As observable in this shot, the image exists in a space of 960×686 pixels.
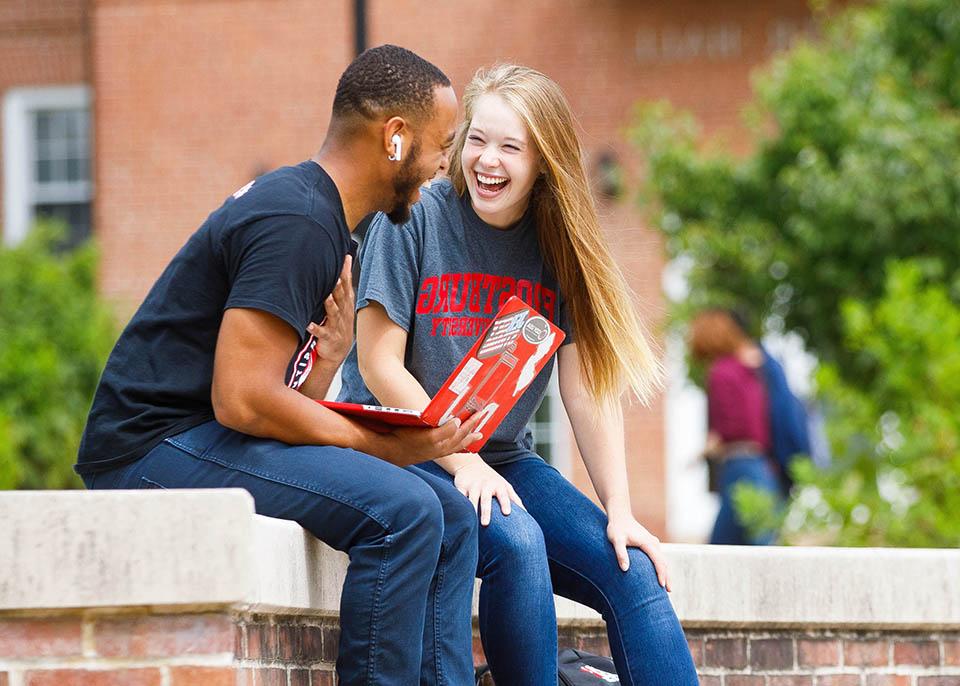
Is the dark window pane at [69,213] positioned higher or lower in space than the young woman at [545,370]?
higher

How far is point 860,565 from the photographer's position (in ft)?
15.3

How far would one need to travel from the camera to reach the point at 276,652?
3525mm

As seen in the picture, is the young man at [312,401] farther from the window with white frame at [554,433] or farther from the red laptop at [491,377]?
the window with white frame at [554,433]

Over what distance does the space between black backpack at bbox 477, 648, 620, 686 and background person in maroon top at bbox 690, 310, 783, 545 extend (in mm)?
4138

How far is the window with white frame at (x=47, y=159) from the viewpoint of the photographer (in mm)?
15781

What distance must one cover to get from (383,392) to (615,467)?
65 centimetres

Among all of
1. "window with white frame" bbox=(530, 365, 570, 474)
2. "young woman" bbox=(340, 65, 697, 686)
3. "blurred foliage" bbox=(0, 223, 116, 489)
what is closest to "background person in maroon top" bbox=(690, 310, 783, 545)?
"young woman" bbox=(340, 65, 697, 686)

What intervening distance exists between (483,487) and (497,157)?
0.82 meters

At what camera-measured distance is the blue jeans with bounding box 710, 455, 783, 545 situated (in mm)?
8266

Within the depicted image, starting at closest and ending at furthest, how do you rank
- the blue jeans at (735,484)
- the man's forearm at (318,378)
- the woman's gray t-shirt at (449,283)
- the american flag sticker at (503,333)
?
the american flag sticker at (503,333) < the man's forearm at (318,378) < the woman's gray t-shirt at (449,283) < the blue jeans at (735,484)

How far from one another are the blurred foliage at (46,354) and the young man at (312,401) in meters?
8.27

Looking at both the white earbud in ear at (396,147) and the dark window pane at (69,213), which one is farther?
the dark window pane at (69,213)

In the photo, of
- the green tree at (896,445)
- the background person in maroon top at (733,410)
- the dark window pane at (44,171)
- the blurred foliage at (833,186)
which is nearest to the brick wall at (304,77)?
the dark window pane at (44,171)

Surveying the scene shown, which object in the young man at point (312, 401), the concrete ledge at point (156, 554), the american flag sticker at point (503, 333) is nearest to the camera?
the concrete ledge at point (156, 554)
